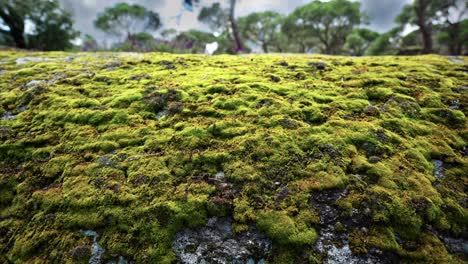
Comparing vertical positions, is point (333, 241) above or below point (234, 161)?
below

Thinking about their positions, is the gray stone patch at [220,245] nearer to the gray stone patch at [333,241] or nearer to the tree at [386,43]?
the gray stone patch at [333,241]

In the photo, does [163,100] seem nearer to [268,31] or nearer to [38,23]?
[38,23]

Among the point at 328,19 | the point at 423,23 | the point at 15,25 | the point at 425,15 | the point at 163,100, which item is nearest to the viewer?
the point at 163,100

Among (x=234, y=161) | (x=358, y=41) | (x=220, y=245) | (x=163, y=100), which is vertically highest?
(x=358, y=41)

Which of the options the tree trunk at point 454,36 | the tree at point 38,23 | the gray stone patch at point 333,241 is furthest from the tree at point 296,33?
the gray stone patch at point 333,241

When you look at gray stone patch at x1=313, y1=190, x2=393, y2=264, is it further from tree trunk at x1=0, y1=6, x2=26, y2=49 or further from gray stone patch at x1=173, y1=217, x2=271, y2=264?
tree trunk at x1=0, y1=6, x2=26, y2=49

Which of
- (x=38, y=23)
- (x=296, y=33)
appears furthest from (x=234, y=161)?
(x=296, y=33)
